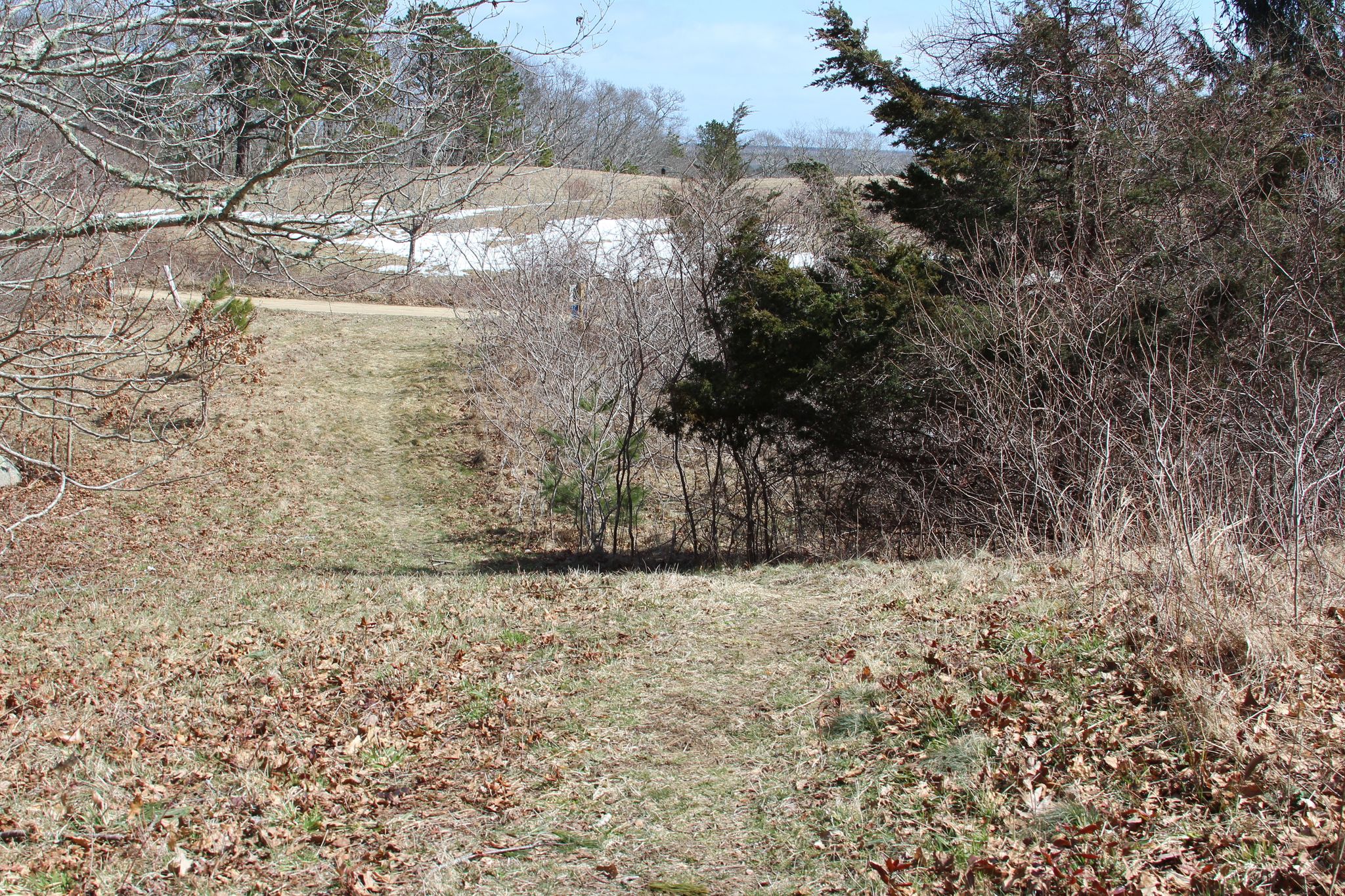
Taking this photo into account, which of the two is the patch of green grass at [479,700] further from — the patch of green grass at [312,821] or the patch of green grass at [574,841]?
the patch of green grass at [574,841]

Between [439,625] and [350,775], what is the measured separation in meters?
2.51

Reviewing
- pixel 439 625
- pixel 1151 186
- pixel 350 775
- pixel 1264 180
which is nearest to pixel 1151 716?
pixel 350 775

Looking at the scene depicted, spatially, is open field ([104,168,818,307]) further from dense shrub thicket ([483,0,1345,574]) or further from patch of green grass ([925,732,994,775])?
patch of green grass ([925,732,994,775])

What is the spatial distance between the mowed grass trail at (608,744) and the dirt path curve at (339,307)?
1954 cm

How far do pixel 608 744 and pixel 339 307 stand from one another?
26.0 meters

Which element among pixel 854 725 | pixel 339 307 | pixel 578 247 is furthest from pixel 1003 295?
pixel 339 307

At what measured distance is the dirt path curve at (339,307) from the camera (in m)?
27.1

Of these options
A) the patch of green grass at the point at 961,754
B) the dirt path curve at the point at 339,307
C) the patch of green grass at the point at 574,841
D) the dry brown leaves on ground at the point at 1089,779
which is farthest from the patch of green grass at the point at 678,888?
the dirt path curve at the point at 339,307

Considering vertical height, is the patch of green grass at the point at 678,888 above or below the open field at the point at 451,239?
below

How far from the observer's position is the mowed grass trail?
146 inches

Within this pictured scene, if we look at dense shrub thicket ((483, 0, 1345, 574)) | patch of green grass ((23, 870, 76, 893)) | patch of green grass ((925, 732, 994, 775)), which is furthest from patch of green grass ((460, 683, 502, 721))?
dense shrub thicket ((483, 0, 1345, 574))

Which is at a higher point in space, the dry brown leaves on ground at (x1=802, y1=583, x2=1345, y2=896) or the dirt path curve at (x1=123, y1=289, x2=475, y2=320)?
the dirt path curve at (x1=123, y1=289, x2=475, y2=320)

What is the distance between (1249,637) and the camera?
169 inches

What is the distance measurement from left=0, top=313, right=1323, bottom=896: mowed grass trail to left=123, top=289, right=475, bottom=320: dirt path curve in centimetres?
1954
